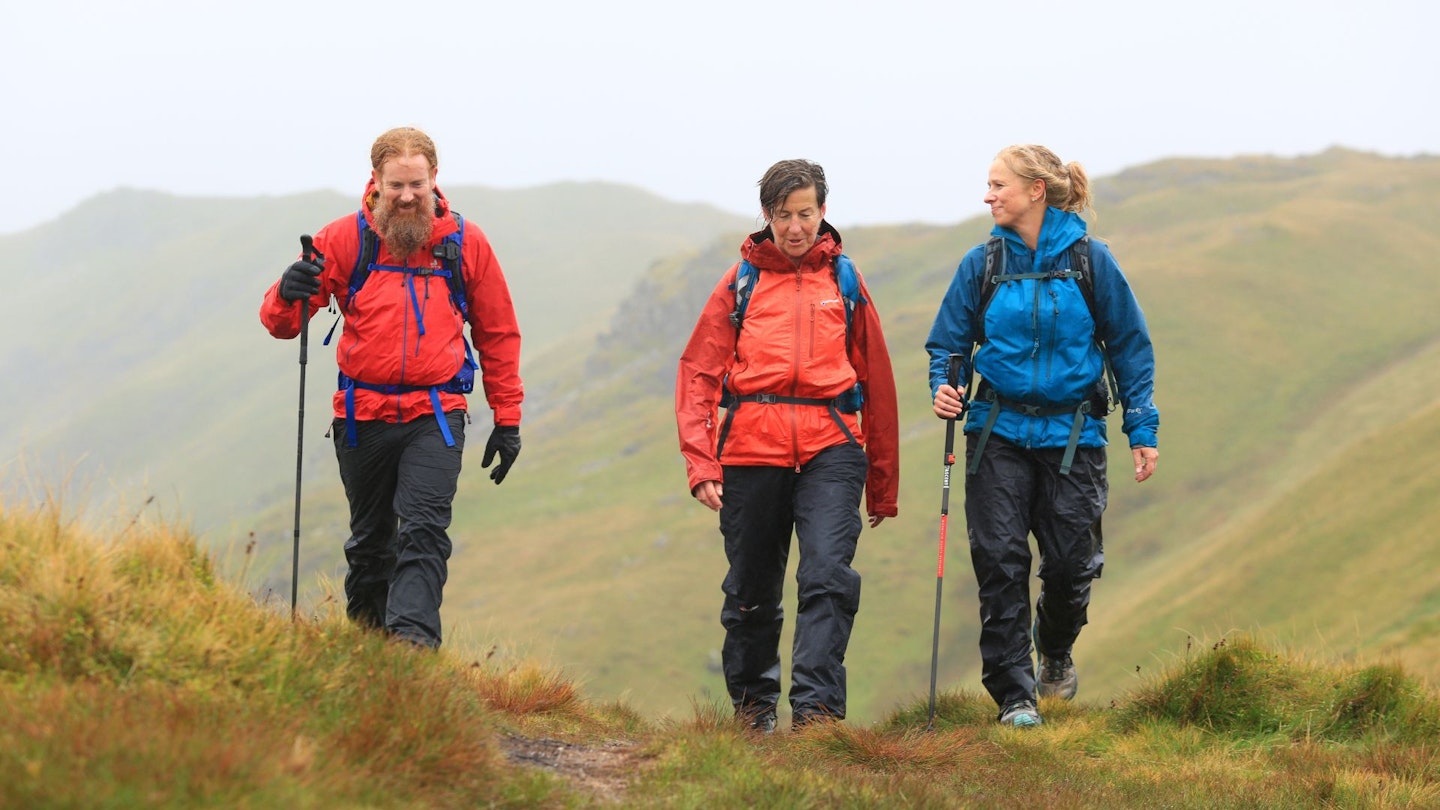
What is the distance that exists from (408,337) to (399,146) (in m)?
1.11

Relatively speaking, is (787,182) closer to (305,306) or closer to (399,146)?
(399,146)

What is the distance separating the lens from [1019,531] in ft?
28.6

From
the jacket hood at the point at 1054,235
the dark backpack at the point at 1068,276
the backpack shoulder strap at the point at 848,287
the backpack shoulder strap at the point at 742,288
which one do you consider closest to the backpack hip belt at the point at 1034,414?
the dark backpack at the point at 1068,276

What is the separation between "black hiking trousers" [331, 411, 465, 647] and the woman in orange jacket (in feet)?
4.91

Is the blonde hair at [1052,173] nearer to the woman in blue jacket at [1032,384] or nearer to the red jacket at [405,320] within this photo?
the woman in blue jacket at [1032,384]

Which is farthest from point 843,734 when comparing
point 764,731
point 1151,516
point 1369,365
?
point 1369,365

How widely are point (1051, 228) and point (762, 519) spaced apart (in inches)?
102

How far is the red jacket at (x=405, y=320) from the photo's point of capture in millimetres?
7984

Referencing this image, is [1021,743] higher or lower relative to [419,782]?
lower

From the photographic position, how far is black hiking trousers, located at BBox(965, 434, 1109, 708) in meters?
8.70

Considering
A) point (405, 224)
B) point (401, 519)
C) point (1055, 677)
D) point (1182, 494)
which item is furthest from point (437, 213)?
point (1182, 494)

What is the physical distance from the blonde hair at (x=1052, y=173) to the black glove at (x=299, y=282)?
4345 millimetres

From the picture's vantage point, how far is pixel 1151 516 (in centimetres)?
9425

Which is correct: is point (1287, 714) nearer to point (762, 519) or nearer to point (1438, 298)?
point (762, 519)
